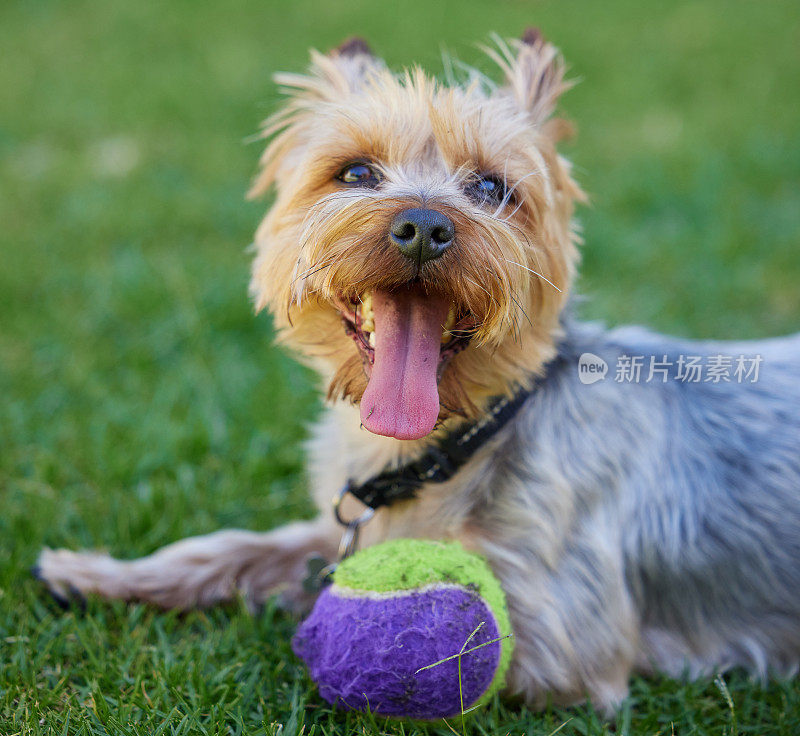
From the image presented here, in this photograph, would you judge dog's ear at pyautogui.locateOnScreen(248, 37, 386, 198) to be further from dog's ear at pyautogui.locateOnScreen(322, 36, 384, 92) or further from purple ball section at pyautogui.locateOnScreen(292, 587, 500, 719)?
purple ball section at pyautogui.locateOnScreen(292, 587, 500, 719)

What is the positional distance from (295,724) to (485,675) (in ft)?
2.15

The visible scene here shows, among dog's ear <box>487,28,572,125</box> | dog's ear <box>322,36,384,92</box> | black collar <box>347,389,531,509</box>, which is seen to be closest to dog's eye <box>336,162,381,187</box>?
dog's ear <box>322,36,384,92</box>

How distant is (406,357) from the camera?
284cm

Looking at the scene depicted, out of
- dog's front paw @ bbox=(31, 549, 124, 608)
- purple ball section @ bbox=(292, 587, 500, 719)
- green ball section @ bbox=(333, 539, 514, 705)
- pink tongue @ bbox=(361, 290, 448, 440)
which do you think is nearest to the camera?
purple ball section @ bbox=(292, 587, 500, 719)

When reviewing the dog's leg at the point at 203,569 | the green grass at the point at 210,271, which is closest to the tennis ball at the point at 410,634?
the green grass at the point at 210,271

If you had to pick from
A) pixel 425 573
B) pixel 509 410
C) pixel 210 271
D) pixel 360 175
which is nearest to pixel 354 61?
pixel 360 175

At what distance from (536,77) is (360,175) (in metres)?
0.90

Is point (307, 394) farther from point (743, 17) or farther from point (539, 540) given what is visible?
point (743, 17)

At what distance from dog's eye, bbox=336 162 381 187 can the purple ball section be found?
152cm

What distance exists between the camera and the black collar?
313 centimetres

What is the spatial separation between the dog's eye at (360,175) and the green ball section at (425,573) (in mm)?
1342

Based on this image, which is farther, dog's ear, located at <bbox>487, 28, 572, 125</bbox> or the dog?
dog's ear, located at <bbox>487, 28, 572, 125</bbox>

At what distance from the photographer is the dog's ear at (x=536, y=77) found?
11.3 feet

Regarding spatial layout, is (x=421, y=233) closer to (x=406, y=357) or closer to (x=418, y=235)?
(x=418, y=235)
